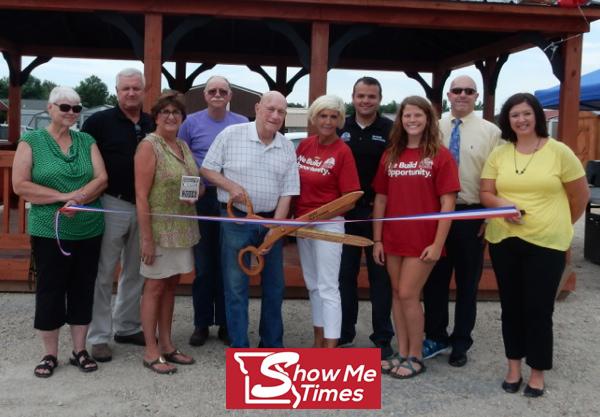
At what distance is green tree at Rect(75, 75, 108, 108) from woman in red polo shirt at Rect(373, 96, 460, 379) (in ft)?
262

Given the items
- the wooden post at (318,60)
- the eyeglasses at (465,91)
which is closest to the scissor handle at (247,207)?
the eyeglasses at (465,91)

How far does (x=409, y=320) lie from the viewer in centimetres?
357

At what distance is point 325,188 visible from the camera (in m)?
3.58

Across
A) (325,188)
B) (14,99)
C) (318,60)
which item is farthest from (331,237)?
(14,99)

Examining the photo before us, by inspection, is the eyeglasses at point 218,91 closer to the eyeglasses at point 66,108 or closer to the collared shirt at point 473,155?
the eyeglasses at point 66,108

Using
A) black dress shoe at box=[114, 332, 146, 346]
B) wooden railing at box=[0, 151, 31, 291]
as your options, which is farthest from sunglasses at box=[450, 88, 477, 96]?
wooden railing at box=[0, 151, 31, 291]

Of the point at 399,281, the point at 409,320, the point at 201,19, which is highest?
the point at 201,19

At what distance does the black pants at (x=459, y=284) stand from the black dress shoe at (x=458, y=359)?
27 mm

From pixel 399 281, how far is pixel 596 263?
5.39m

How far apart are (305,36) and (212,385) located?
17.4 ft

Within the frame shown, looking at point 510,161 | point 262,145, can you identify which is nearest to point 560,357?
point 510,161

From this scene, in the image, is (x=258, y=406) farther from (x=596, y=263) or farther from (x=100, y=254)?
(x=596, y=263)

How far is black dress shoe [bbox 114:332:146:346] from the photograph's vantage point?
4145mm

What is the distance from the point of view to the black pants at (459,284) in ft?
12.6
